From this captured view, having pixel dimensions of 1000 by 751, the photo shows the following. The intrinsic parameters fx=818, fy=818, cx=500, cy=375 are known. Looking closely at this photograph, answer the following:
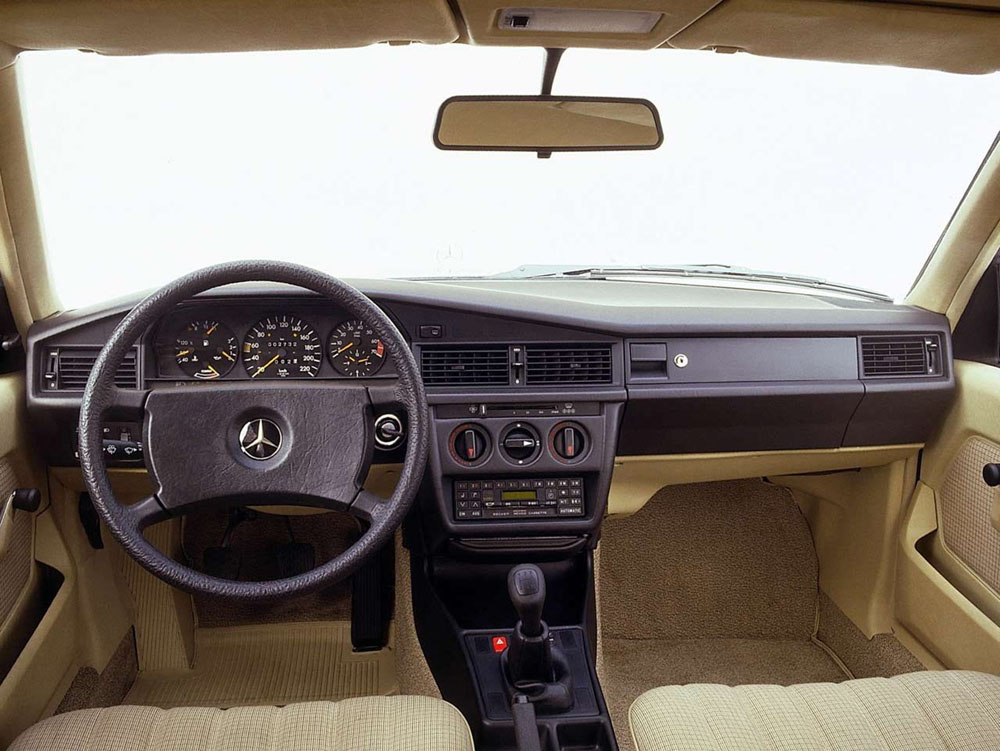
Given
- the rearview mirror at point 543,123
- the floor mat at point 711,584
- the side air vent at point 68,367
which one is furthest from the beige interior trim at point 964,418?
the side air vent at point 68,367

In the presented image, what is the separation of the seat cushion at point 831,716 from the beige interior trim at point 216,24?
1.38 meters

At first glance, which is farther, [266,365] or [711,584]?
[711,584]

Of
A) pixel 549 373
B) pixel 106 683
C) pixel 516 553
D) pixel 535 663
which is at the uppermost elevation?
pixel 549 373

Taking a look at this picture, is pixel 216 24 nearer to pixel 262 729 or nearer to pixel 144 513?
pixel 144 513

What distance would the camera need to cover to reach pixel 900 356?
7.27 ft

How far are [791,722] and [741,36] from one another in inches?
52.2

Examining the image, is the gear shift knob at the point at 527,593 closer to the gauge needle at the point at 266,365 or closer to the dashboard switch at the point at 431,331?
the dashboard switch at the point at 431,331

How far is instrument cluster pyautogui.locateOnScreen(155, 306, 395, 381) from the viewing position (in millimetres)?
1839

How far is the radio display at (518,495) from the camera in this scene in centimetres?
210

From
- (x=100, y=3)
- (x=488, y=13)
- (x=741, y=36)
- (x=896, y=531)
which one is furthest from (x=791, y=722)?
(x=100, y=3)

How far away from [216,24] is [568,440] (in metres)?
1.21

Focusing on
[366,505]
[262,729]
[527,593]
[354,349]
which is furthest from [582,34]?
[262,729]

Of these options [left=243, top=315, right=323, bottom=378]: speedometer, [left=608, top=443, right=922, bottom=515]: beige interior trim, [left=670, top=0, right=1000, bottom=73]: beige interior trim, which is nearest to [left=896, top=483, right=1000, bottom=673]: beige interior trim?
[left=608, top=443, right=922, bottom=515]: beige interior trim

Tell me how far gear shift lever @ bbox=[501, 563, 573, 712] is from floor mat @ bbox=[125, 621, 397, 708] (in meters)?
0.75
